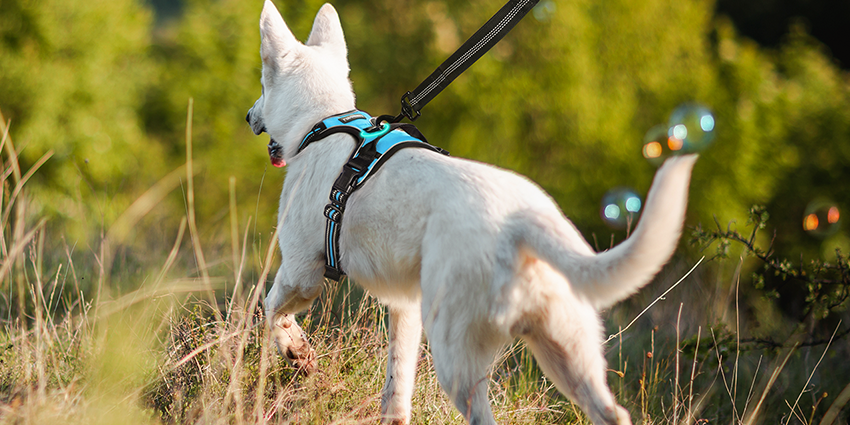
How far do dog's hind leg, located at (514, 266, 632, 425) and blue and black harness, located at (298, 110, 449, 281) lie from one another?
837 mm

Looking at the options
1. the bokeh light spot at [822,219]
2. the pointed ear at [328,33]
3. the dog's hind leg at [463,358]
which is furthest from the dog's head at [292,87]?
the bokeh light spot at [822,219]

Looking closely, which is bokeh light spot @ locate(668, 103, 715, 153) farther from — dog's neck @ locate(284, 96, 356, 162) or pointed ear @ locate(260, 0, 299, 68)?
pointed ear @ locate(260, 0, 299, 68)

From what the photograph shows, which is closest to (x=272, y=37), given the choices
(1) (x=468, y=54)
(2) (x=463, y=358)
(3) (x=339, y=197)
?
(1) (x=468, y=54)

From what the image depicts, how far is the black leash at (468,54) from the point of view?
284 cm

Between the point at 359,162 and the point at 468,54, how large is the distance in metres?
0.91

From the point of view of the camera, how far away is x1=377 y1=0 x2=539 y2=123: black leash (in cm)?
284

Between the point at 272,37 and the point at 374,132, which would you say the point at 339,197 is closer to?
the point at 374,132

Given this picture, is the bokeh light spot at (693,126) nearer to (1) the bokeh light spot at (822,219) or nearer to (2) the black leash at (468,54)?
(1) the bokeh light spot at (822,219)

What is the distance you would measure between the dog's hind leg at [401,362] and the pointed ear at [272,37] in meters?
1.47

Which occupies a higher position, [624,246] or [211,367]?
[624,246]

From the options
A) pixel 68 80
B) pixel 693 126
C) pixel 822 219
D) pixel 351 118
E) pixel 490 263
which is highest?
pixel 351 118

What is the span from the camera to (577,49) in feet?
53.8

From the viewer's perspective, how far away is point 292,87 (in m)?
3.04

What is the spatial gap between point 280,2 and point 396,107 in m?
6.81
